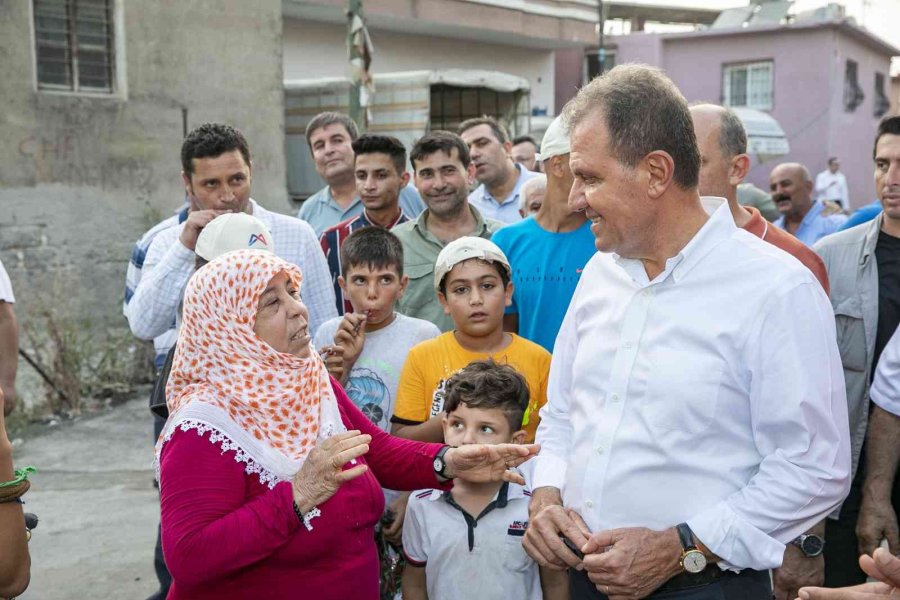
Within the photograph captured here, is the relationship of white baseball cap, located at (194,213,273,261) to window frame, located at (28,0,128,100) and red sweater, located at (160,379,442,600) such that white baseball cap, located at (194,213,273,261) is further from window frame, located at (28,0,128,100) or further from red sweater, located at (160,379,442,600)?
window frame, located at (28,0,128,100)

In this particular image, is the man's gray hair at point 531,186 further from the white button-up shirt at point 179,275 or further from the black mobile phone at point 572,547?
the black mobile phone at point 572,547

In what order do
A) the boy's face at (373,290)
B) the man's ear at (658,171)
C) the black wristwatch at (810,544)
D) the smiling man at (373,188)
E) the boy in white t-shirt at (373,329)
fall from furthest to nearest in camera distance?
1. the smiling man at (373,188)
2. the boy's face at (373,290)
3. the boy in white t-shirt at (373,329)
4. the black wristwatch at (810,544)
5. the man's ear at (658,171)

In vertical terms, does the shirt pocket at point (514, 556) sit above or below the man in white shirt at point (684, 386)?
below

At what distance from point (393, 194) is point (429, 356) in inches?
61.8

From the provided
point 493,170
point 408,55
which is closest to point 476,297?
point 493,170

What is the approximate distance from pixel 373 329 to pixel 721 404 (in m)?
1.92

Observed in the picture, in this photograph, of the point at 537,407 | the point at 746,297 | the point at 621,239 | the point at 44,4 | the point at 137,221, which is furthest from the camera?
the point at 137,221

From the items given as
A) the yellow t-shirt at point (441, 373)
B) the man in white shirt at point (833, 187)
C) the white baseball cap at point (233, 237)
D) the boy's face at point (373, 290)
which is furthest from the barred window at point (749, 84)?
the white baseball cap at point (233, 237)

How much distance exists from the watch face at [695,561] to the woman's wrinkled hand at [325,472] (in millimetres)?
834

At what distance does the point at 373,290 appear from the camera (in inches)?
145

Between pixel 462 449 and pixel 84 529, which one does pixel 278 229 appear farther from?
pixel 84 529

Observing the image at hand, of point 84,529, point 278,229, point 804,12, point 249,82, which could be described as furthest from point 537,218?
point 804,12

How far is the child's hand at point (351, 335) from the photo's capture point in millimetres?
3512

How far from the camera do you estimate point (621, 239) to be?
221cm
